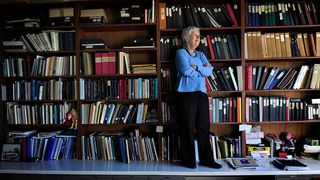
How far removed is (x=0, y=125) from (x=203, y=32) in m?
2.67

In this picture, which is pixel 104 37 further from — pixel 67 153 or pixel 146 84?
pixel 67 153

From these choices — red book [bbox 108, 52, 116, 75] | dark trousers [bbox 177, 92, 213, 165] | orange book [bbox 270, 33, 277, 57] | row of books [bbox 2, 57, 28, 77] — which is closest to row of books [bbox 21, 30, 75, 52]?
row of books [bbox 2, 57, 28, 77]

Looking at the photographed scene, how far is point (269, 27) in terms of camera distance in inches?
114

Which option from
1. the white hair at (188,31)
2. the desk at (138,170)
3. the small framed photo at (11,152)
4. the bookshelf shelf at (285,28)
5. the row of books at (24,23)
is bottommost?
the desk at (138,170)

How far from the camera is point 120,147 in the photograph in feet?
9.61

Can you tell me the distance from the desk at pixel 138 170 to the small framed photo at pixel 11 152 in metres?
0.11

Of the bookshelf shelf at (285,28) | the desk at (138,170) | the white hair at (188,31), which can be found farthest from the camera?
the bookshelf shelf at (285,28)

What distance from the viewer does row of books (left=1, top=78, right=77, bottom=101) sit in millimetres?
3037

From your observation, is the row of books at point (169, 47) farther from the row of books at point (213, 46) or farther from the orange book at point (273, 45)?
the orange book at point (273, 45)

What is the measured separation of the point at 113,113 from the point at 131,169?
0.70 metres

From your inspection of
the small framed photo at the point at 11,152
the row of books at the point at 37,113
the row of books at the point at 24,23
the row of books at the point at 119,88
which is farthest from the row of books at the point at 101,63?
the small framed photo at the point at 11,152

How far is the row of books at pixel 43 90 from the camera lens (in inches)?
120

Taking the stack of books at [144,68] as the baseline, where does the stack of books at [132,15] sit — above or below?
above

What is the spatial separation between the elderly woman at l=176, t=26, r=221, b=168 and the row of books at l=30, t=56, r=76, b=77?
1324 millimetres
